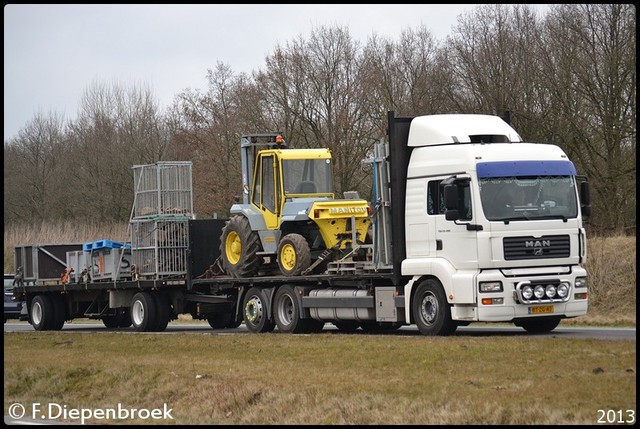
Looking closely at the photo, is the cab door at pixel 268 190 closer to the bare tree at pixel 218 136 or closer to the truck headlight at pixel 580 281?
the truck headlight at pixel 580 281

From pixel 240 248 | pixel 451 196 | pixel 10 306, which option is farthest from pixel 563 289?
pixel 10 306

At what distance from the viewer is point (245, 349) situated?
20.2 m

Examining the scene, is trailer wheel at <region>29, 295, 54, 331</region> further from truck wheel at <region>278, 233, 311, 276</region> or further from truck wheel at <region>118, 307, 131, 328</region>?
truck wheel at <region>278, 233, 311, 276</region>

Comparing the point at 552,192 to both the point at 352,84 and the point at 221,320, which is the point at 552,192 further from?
the point at 352,84

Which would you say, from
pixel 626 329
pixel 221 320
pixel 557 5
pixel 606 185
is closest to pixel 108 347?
pixel 221 320

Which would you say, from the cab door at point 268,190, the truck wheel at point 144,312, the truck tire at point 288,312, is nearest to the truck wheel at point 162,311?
the truck wheel at point 144,312

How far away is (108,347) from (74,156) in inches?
1720

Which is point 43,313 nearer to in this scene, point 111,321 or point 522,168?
point 111,321

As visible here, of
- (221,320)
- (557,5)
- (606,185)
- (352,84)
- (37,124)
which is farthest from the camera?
(37,124)

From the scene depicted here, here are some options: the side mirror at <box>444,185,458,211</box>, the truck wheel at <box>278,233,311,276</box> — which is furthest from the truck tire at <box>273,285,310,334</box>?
the side mirror at <box>444,185,458,211</box>

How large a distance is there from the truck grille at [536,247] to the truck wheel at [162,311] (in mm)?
11421

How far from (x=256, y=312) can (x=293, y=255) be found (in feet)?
6.38

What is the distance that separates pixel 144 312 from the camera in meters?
28.7

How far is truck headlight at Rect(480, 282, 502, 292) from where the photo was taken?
19781 millimetres
